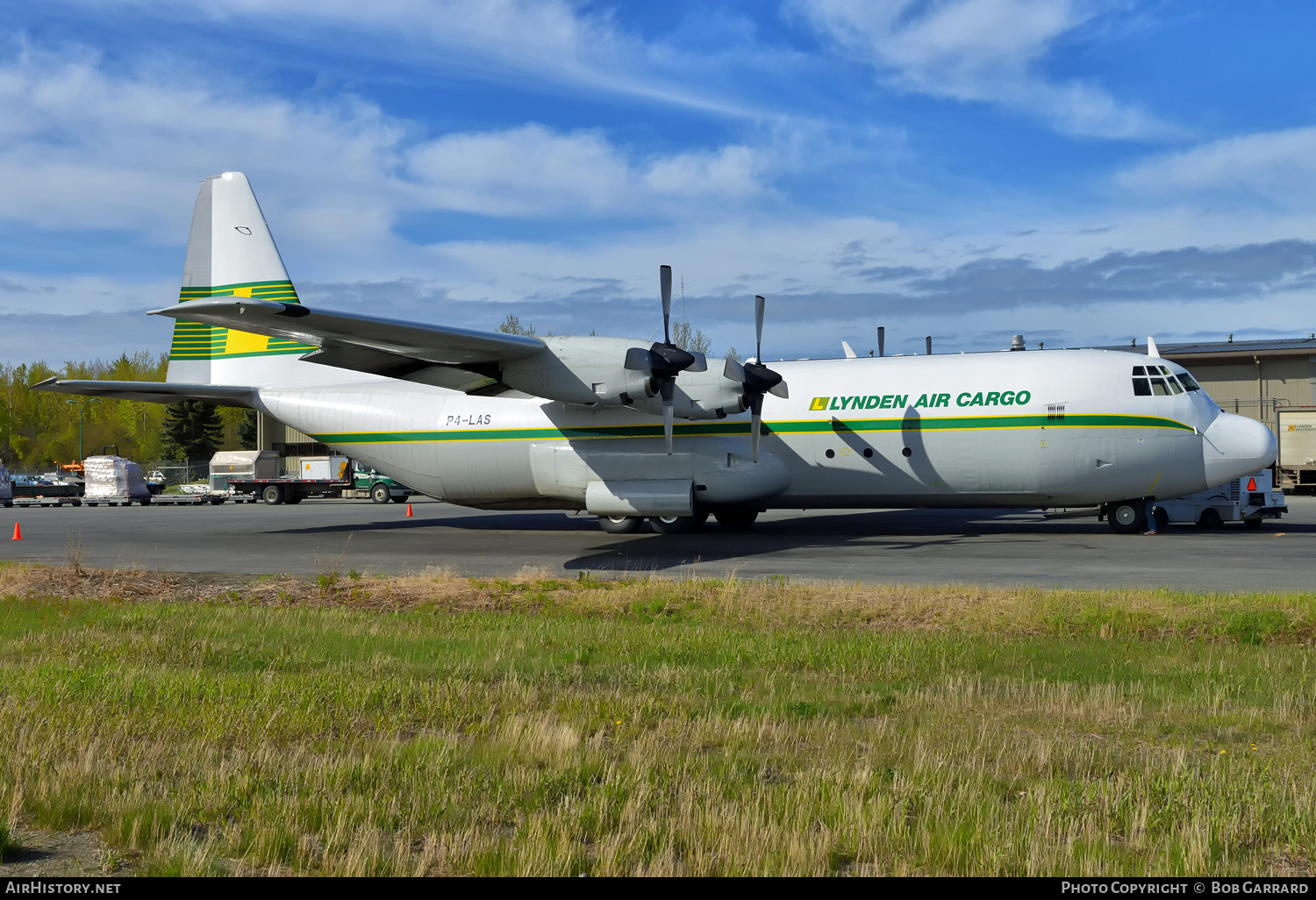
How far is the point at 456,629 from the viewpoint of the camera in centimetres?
1142

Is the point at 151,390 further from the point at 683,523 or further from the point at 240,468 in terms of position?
the point at 240,468

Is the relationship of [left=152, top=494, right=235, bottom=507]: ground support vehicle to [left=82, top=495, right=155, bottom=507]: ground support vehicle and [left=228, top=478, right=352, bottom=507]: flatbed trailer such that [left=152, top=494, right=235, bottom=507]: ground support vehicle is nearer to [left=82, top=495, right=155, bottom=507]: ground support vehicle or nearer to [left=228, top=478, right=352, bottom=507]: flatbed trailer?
[left=82, top=495, right=155, bottom=507]: ground support vehicle

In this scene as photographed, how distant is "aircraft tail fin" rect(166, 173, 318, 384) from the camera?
27.4 m

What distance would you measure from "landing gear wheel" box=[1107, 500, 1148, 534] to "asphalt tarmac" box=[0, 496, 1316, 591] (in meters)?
0.52

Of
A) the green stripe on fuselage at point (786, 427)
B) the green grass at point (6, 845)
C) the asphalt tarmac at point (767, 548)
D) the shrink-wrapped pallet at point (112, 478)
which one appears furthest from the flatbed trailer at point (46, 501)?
the green grass at point (6, 845)

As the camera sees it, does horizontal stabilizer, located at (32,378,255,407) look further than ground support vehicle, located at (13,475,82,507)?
No

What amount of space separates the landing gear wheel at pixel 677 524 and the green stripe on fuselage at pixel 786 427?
10.1 feet

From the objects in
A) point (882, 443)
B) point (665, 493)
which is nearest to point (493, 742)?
→ point (665, 493)

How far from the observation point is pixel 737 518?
1078 inches

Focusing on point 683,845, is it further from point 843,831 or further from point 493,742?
point 493,742

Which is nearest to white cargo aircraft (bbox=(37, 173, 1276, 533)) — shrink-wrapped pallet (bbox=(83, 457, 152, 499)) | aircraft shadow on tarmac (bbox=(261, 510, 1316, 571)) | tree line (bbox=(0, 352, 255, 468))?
aircraft shadow on tarmac (bbox=(261, 510, 1316, 571))

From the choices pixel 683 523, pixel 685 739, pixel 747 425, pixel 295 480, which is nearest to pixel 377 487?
pixel 295 480

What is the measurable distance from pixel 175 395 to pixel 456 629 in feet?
57.9

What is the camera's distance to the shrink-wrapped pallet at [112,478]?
50253mm
